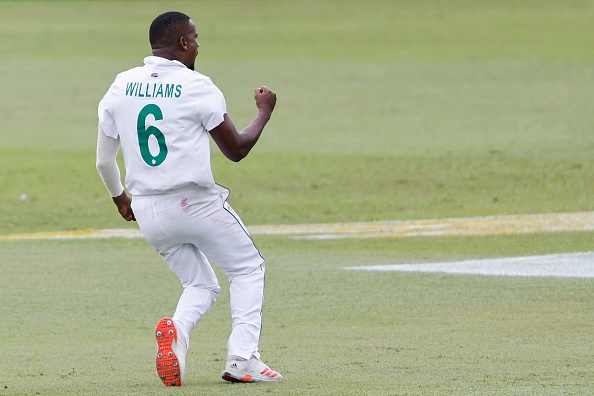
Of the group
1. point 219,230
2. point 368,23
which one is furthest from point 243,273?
point 368,23

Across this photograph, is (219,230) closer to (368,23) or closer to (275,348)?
(275,348)

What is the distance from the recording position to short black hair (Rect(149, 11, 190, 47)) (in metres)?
7.46

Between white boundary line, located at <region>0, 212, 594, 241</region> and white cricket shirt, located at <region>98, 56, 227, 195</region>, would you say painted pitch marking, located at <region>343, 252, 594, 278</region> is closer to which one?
white boundary line, located at <region>0, 212, 594, 241</region>

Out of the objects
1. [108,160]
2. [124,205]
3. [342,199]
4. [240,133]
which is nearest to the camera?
[240,133]

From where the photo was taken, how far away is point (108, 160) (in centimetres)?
762

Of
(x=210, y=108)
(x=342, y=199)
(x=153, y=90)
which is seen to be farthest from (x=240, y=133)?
(x=342, y=199)

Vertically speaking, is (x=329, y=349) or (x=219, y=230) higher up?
(x=219, y=230)

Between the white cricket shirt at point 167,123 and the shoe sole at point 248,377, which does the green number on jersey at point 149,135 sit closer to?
the white cricket shirt at point 167,123

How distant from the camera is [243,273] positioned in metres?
7.52

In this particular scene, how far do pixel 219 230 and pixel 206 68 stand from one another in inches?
1376

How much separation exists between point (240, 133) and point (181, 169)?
375 mm

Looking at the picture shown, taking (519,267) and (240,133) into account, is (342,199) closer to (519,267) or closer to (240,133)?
(519,267)

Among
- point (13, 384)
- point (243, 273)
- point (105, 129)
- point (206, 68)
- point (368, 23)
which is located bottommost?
point (13, 384)

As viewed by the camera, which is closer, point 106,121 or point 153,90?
point 153,90
